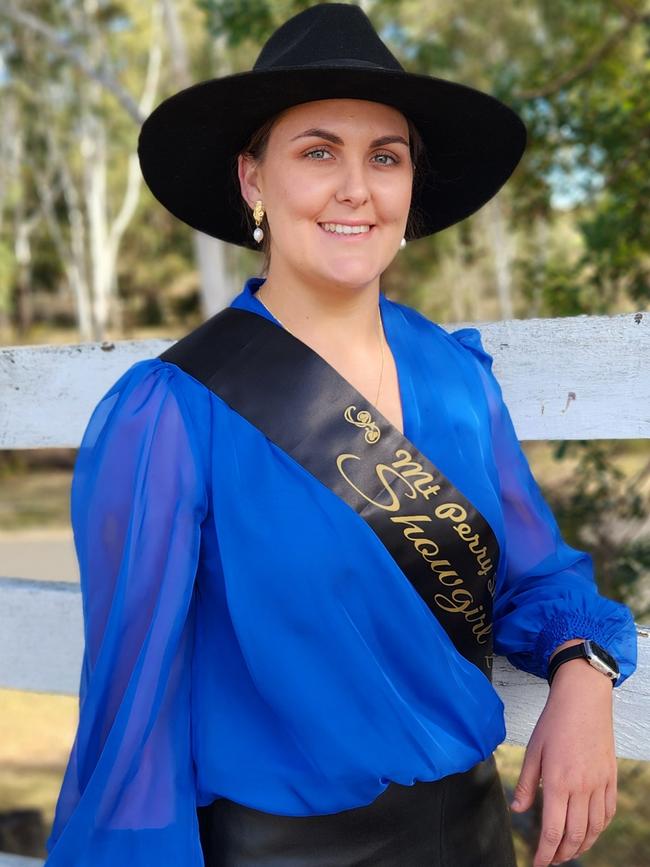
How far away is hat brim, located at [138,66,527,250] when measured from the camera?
4.94 feet

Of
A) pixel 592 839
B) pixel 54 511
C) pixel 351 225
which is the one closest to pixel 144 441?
pixel 351 225

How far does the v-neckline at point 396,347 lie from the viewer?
1575mm

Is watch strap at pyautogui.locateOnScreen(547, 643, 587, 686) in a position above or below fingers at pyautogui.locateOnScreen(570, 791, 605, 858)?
above

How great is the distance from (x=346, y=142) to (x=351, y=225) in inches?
5.2

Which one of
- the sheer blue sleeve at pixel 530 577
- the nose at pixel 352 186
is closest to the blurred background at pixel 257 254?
the sheer blue sleeve at pixel 530 577

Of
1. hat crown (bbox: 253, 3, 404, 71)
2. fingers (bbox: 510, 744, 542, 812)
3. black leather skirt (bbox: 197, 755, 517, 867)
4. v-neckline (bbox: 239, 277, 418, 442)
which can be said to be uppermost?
hat crown (bbox: 253, 3, 404, 71)

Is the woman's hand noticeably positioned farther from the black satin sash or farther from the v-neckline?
the v-neckline

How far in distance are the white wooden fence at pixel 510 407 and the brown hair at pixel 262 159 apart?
0.77ft

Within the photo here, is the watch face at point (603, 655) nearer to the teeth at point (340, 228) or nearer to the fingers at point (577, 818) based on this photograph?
the fingers at point (577, 818)

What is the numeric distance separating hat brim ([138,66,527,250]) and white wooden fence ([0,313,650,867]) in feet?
0.87

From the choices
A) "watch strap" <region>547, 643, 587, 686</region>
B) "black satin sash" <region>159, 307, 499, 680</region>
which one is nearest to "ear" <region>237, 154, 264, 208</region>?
"black satin sash" <region>159, 307, 499, 680</region>

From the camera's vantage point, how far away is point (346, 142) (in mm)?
1543

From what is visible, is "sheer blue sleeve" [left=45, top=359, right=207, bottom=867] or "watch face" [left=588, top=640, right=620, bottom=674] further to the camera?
"watch face" [left=588, top=640, right=620, bottom=674]

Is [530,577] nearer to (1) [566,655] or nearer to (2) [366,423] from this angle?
(1) [566,655]
